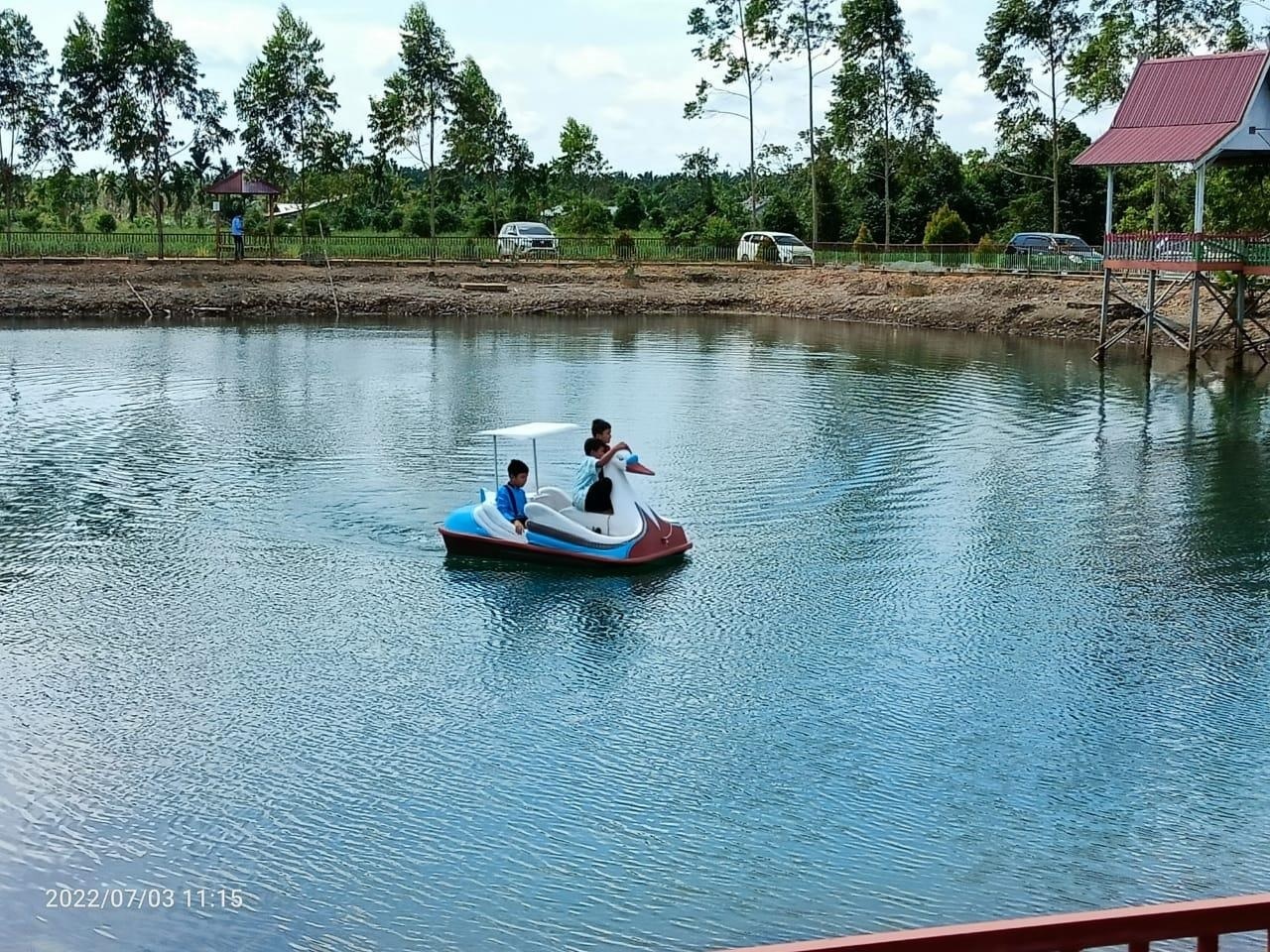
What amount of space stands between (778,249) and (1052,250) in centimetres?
1469

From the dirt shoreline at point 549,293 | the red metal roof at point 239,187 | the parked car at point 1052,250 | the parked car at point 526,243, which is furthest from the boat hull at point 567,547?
the parked car at point 526,243

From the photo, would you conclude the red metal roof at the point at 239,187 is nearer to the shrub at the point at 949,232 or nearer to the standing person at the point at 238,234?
the standing person at the point at 238,234

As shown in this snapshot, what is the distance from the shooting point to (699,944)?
10180mm

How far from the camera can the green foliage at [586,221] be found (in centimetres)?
7300

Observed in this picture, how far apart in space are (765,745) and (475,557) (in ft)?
23.1

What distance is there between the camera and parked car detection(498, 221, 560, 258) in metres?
66.4

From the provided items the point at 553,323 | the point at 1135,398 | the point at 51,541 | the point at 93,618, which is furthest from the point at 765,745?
the point at 553,323

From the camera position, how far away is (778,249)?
67750 mm

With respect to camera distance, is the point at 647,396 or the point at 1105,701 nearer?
the point at 1105,701

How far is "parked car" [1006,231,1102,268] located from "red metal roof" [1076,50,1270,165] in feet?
37.7

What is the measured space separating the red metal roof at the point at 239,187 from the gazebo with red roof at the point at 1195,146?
122ft

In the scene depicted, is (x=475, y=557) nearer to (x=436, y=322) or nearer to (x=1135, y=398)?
(x=1135, y=398)

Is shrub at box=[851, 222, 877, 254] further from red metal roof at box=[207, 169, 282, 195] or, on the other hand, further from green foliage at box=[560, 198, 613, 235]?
red metal roof at box=[207, 169, 282, 195]

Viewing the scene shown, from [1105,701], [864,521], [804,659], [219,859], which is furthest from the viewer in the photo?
[864,521]
